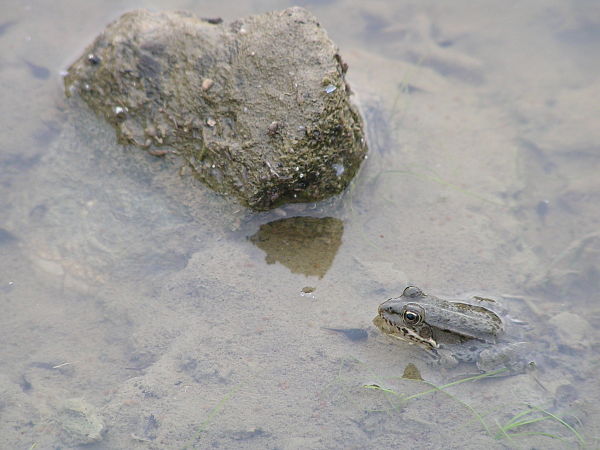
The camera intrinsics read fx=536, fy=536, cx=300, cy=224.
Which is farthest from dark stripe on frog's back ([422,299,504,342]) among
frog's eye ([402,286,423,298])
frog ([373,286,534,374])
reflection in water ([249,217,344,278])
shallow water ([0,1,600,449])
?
reflection in water ([249,217,344,278])

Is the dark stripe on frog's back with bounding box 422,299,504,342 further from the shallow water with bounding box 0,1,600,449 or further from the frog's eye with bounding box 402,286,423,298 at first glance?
the shallow water with bounding box 0,1,600,449

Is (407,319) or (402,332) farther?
(402,332)

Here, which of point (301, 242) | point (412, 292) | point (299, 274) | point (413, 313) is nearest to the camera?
point (413, 313)

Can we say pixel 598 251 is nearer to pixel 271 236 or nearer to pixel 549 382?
pixel 549 382

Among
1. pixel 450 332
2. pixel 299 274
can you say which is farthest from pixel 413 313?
pixel 299 274

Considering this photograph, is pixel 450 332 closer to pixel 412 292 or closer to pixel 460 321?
pixel 460 321

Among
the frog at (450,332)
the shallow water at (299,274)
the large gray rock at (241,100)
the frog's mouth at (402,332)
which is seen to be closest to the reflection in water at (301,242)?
the shallow water at (299,274)

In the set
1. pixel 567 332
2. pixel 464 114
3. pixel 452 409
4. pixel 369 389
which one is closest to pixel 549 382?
pixel 567 332
